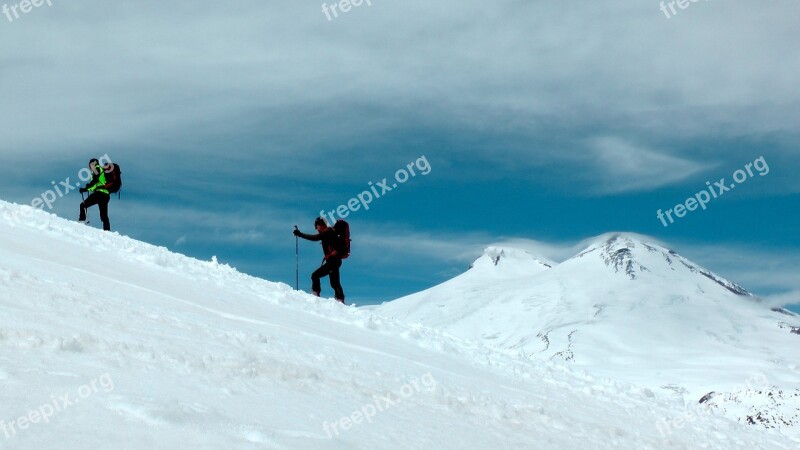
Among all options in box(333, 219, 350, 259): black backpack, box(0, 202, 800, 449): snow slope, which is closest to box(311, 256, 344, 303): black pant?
box(333, 219, 350, 259): black backpack

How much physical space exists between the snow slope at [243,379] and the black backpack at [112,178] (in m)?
4.33

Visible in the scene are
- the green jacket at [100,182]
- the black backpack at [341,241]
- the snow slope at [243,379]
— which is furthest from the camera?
the green jacket at [100,182]

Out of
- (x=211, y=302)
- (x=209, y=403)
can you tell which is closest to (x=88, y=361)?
(x=209, y=403)

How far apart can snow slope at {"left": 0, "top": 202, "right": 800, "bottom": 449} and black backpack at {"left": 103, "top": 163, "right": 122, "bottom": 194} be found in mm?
4325

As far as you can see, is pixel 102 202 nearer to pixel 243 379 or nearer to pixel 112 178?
pixel 112 178

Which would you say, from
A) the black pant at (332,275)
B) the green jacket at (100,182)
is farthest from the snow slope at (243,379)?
the green jacket at (100,182)

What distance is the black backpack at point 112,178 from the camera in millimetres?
19422

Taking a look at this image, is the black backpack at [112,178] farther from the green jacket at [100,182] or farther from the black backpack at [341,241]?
the black backpack at [341,241]

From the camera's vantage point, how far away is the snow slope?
5480mm

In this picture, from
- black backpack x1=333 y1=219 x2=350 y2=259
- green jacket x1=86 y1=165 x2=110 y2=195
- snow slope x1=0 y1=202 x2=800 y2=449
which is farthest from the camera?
green jacket x1=86 y1=165 x2=110 y2=195

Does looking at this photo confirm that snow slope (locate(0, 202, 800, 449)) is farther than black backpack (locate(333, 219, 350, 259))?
No

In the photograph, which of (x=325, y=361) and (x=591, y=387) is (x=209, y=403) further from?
(x=591, y=387)

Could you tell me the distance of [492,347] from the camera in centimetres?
1666

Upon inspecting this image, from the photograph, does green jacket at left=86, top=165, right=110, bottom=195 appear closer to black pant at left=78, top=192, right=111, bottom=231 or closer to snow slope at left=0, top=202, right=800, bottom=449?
black pant at left=78, top=192, right=111, bottom=231
